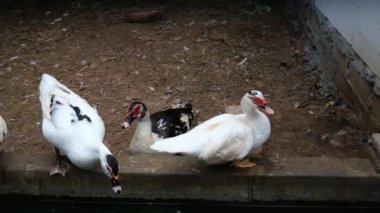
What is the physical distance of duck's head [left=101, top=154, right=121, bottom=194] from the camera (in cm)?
395

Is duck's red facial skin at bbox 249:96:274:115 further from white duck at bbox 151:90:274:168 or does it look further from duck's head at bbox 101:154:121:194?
duck's head at bbox 101:154:121:194

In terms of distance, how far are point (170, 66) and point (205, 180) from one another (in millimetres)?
2590

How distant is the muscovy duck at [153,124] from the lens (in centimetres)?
482

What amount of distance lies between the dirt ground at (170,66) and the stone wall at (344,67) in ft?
0.52

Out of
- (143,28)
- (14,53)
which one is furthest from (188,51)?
(14,53)

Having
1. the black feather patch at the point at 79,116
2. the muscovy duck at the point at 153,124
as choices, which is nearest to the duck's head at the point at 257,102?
the muscovy duck at the point at 153,124

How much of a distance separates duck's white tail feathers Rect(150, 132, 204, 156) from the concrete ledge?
9.8 inches

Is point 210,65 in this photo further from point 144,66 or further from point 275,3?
point 275,3

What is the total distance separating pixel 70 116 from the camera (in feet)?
14.8

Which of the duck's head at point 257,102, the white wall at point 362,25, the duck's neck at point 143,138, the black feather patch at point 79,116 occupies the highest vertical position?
the white wall at point 362,25

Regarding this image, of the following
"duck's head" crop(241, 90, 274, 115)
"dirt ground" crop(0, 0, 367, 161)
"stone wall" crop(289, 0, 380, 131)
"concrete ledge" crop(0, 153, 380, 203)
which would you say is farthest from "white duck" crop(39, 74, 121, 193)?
"stone wall" crop(289, 0, 380, 131)

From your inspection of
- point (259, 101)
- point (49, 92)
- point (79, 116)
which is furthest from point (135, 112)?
point (259, 101)

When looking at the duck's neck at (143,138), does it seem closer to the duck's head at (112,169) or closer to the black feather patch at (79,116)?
the black feather patch at (79,116)

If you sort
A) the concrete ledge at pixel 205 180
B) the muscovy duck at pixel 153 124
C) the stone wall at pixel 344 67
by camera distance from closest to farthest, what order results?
1. the concrete ledge at pixel 205 180
2. the muscovy duck at pixel 153 124
3. the stone wall at pixel 344 67
